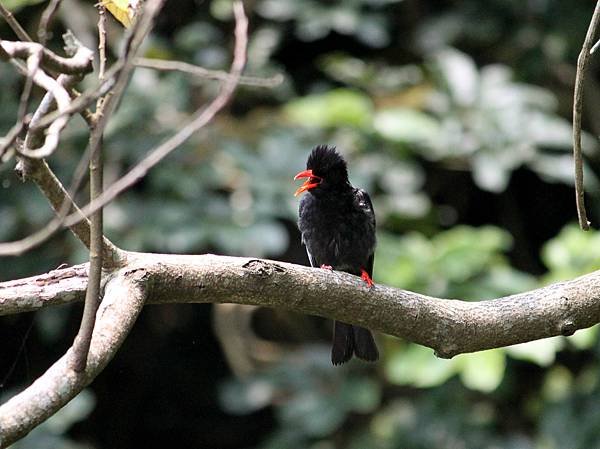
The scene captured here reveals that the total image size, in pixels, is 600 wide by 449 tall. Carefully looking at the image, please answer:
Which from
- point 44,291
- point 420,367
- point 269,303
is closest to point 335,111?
point 420,367

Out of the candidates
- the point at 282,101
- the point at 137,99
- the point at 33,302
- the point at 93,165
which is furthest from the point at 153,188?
the point at 93,165

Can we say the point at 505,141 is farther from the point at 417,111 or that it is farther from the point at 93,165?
the point at 93,165

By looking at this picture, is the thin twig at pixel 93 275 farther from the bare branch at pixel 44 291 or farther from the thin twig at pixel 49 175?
the bare branch at pixel 44 291

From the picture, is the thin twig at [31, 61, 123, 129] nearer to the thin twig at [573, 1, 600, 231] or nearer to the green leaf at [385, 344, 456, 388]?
the thin twig at [573, 1, 600, 231]

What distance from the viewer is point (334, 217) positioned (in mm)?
3754

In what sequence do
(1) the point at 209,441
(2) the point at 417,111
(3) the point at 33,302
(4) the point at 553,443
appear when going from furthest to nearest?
(1) the point at 209,441 < (2) the point at 417,111 < (4) the point at 553,443 < (3) the point at 33,302

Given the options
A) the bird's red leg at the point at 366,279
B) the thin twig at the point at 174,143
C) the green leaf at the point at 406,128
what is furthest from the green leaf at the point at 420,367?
the thin twig at the point at 174,143

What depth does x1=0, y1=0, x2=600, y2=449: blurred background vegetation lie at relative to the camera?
459cm

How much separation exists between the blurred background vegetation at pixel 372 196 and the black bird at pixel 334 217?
26.1 inches

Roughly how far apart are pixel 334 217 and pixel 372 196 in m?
1.29

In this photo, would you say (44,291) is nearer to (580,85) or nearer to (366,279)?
(366,279)

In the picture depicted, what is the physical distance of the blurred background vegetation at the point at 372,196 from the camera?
459 cm

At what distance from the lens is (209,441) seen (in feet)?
20.8

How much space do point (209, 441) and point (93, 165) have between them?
15.6 ft
